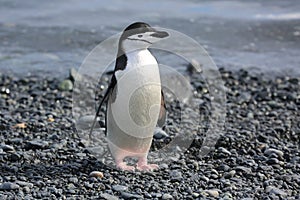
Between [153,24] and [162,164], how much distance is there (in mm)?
6497

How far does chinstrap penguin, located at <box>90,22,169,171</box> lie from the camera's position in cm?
501

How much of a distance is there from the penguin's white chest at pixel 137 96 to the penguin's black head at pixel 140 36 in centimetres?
6

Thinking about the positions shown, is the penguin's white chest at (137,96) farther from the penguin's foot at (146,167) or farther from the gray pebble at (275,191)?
the gray pebble at (275,191)

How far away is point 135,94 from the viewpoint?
16.6 ft

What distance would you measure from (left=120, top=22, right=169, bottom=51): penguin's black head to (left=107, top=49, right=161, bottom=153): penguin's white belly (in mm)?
137

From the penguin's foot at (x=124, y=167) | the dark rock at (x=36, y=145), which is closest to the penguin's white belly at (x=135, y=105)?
the penguin's foot at (x=124, y=167)

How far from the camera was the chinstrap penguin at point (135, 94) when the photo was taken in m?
5.01

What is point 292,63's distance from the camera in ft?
31.4

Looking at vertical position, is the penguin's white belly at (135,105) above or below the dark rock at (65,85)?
above

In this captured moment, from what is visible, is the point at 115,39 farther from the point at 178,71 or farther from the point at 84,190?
the point at 84,190

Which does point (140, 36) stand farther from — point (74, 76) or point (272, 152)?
point (74, 76)

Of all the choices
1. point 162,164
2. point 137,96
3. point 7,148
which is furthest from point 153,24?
point 137,96

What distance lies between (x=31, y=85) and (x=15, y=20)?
397 centimetres

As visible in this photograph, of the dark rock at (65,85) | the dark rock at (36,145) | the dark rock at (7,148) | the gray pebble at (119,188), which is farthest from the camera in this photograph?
the dark rock at (65,85)
